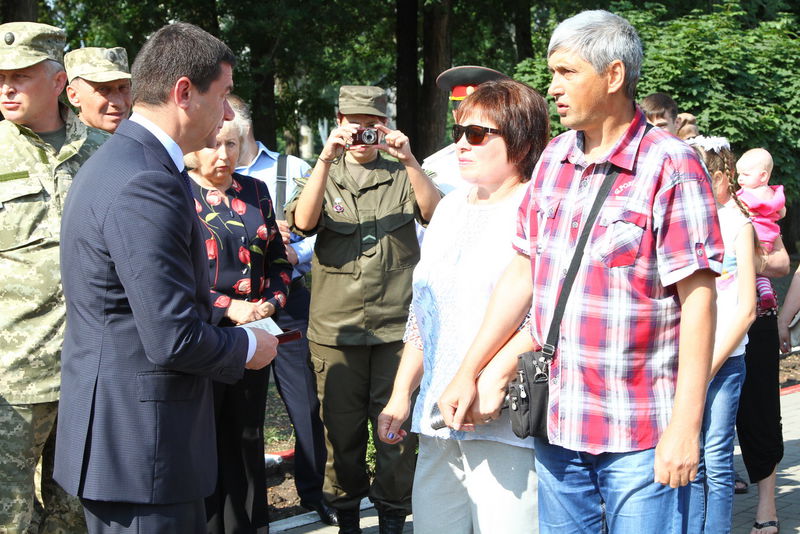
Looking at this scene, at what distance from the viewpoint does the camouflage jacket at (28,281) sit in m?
3.58

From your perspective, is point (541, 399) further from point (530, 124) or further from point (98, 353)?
point (98, 353)

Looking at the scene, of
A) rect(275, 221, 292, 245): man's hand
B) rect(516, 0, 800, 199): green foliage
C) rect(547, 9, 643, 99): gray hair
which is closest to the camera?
rect(547, 9, 643, 99): gray hair

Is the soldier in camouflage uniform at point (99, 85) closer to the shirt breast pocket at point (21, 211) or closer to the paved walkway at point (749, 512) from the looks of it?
the shirt breast pocket at point (21, 211)

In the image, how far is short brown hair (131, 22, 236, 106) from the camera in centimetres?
266

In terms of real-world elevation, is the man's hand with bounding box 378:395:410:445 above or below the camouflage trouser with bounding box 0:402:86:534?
above

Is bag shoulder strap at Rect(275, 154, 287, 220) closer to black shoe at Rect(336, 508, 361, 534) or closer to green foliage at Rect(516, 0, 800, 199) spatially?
black shoe at Rect(336, 508, 361, 534)

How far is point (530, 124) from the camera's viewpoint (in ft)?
10.8

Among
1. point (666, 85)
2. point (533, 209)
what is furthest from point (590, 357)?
point (666, 85)

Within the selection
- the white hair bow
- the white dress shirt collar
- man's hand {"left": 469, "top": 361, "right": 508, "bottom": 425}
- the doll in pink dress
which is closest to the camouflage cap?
the white dress shirt collar

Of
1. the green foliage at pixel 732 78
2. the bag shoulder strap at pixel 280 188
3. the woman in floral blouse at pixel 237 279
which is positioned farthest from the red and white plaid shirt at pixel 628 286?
the green foliage at pixel 732 78

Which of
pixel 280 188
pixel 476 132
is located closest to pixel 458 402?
pixel 476 132

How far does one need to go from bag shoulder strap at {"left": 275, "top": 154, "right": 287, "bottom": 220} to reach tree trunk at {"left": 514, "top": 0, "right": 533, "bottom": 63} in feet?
47.7

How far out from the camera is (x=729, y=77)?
13.4 m

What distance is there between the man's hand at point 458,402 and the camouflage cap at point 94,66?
225cm
